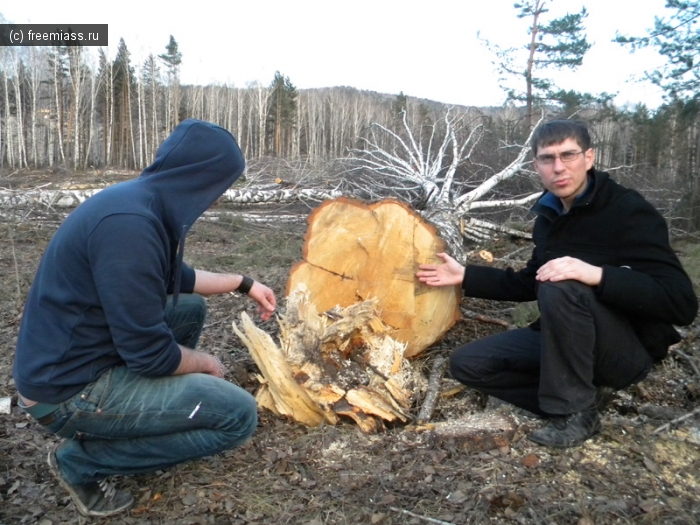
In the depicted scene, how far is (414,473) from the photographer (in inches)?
83.0

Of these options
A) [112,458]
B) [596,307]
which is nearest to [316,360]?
[112,458]

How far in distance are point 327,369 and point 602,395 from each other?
1.29 metres

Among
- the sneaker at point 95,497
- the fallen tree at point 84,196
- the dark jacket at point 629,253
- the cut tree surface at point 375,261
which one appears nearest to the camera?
the sneaker at point 95,497

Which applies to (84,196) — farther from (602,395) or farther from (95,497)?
(602,395)

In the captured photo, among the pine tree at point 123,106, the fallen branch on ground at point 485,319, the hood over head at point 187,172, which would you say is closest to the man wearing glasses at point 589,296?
the fallen branch on ground at point 485,319

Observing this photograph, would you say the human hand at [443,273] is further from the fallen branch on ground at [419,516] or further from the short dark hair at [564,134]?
the fallen branch on ground at [419,516]

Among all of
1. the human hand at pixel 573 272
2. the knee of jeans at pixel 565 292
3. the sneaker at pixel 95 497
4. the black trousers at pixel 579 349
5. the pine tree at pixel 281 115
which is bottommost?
the sneaker at pixel 95 497

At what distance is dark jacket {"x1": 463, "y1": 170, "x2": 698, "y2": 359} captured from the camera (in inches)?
84.8

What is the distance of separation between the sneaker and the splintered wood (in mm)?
818

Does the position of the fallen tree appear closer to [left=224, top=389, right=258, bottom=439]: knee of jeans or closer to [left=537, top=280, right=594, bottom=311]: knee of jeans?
[left=537, top=280, right=594, bottom=311]: knee of jeans

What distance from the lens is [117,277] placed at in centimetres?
164

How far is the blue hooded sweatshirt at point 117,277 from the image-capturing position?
166 centimetres

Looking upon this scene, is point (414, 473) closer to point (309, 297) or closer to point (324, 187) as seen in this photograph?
point (309, 297)

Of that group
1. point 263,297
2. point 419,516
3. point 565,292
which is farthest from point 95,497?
point 565,292
